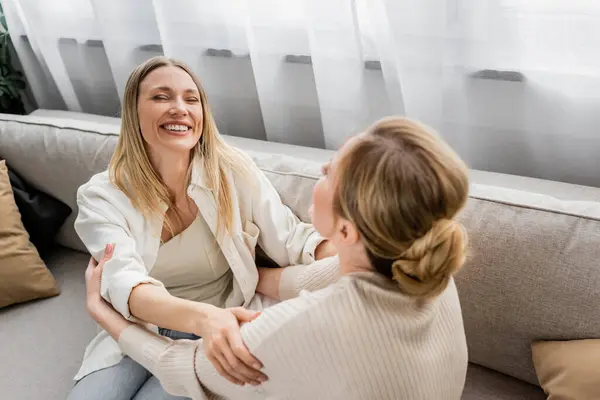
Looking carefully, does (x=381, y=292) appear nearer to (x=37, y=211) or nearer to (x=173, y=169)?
(x=173, y=169)

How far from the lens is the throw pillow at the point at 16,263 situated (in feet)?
5.84

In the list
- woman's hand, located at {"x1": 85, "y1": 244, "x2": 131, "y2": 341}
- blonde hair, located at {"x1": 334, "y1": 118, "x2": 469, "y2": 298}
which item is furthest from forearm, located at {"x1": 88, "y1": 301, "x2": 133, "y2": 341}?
blonde hair, located at {"x1": 334, "y1": 118, "x2": 469, "y2": 298}

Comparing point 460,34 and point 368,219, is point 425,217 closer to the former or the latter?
point 368,219

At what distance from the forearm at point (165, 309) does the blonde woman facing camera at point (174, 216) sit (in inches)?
2.0

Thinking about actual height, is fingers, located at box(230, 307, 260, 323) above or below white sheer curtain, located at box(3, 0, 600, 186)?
below

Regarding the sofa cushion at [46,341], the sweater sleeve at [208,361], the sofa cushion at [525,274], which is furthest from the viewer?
the sofa cushion at [46,341]

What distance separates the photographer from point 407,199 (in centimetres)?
81

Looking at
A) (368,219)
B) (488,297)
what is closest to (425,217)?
(368,219)

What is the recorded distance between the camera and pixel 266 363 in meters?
0.93

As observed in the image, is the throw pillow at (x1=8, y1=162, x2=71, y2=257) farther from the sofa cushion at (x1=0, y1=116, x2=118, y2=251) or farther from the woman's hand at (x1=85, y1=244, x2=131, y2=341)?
the woman's hand at (x1=85, y1=244, x2=131, y2=341)

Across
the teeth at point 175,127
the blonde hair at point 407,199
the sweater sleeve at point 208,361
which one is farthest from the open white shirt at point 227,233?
the blonde hair at point 407,199

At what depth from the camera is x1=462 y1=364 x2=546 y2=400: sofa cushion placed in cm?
134

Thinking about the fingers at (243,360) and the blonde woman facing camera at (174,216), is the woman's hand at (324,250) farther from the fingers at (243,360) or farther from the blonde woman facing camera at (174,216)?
the fingers at (243,360)

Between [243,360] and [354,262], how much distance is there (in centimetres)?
24
